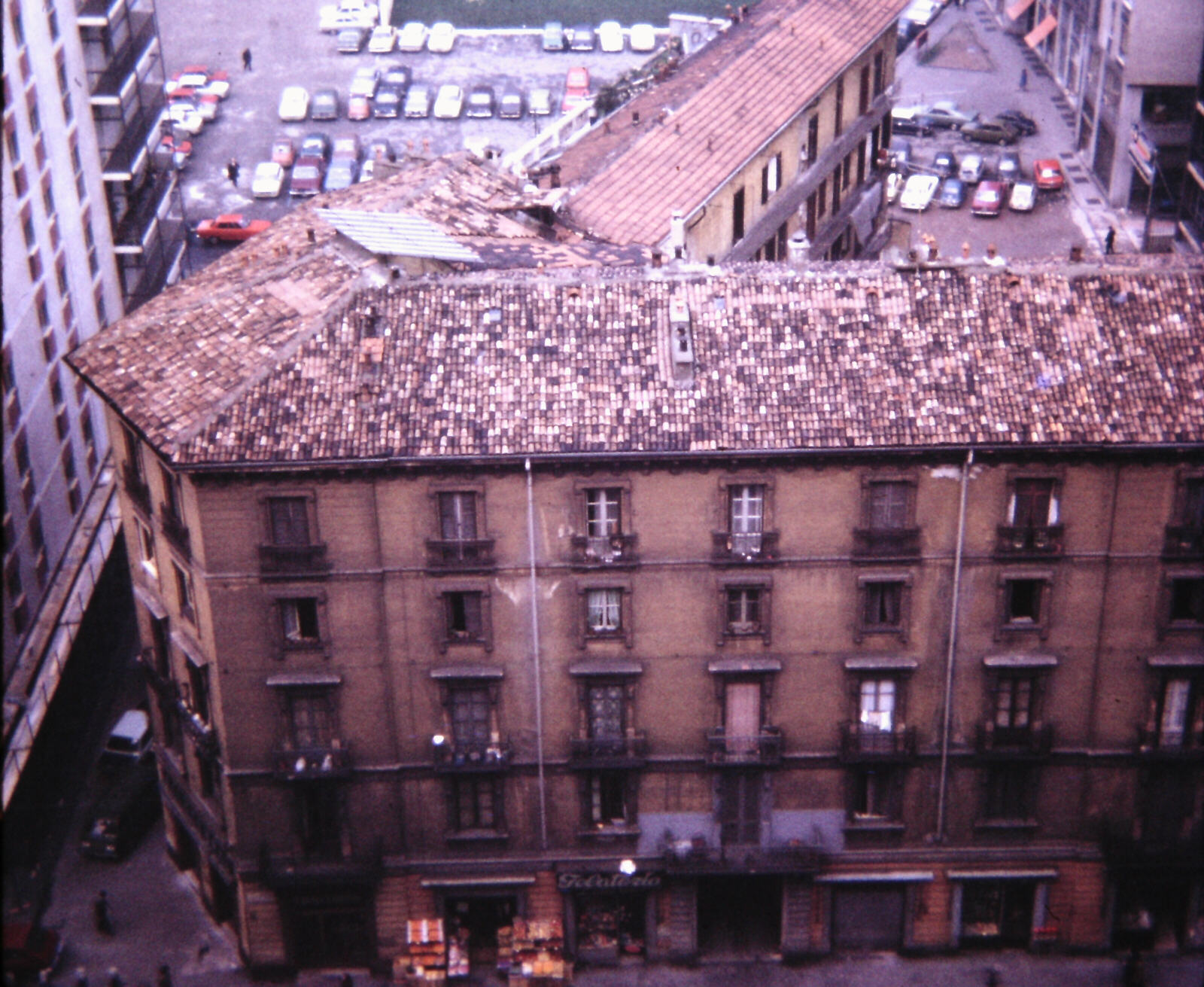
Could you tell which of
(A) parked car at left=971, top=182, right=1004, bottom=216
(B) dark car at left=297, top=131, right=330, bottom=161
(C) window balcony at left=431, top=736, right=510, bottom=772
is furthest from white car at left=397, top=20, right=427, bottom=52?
(C) window balcony at left=431, top=736, right=510, bottom=772

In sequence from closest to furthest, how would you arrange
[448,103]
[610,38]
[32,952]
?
[32,952], [448,103], [610,38]

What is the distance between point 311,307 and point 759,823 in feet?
84.9

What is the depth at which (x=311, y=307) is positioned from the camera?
65.2 metres

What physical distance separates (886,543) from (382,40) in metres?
108

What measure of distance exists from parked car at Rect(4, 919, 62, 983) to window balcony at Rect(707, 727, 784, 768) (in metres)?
25.6

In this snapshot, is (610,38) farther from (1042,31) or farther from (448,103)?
(1042,31)

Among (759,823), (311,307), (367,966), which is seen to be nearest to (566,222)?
(311,307)

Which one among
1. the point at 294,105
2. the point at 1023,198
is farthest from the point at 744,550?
the point at 294,105

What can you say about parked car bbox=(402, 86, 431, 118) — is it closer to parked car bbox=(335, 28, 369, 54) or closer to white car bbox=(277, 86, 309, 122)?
white car bbox=(277, 86, 309, 122)

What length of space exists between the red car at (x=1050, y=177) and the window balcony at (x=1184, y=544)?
255 ft

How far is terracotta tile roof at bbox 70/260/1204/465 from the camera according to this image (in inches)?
2387

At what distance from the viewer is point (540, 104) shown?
14612cm

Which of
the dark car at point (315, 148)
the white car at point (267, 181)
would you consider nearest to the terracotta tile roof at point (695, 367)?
the white car at point (267, 181)

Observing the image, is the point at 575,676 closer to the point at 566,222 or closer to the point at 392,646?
the point at 392,646
